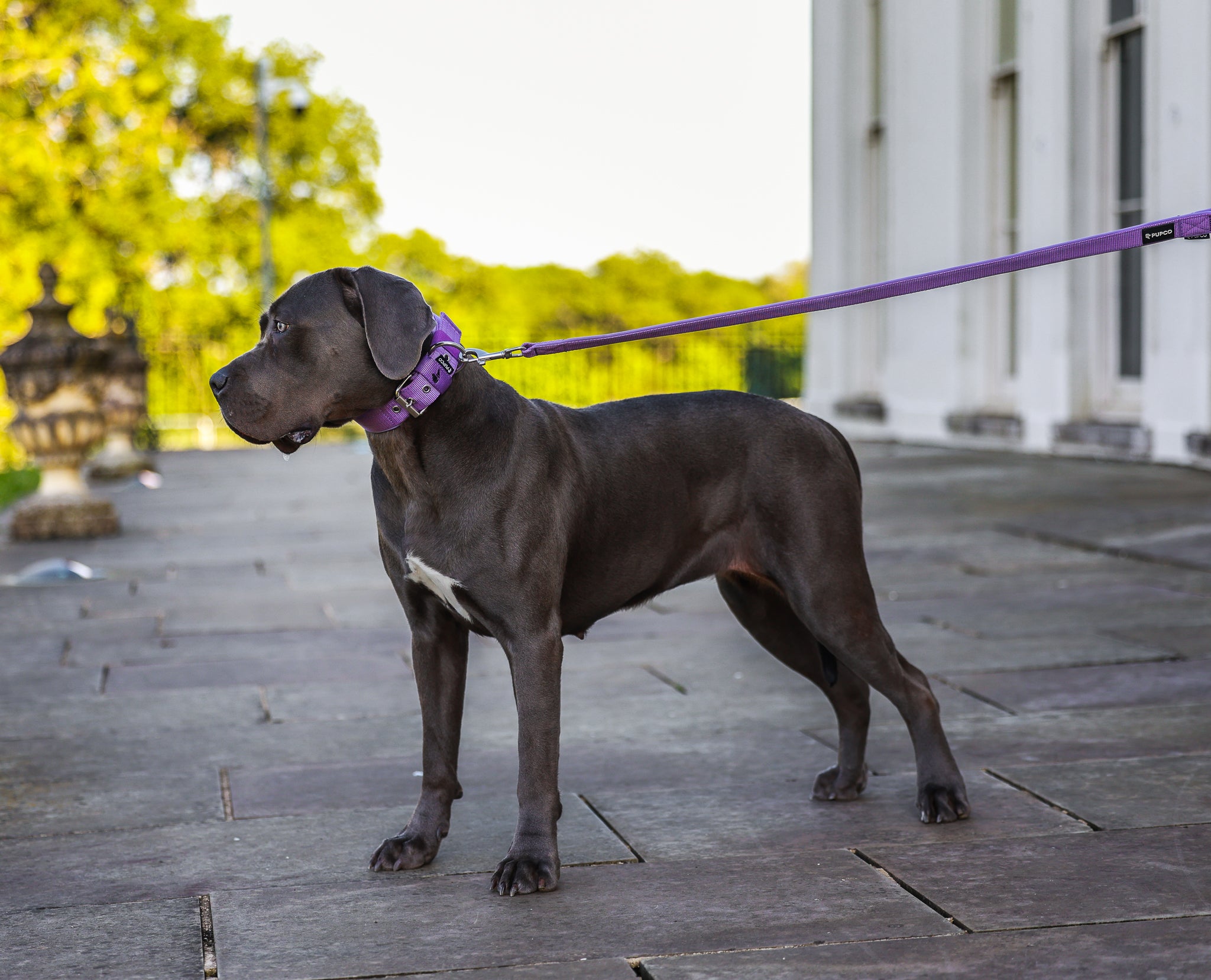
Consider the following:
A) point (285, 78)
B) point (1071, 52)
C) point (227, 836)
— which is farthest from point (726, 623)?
point (285, 78)

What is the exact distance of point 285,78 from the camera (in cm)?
3366

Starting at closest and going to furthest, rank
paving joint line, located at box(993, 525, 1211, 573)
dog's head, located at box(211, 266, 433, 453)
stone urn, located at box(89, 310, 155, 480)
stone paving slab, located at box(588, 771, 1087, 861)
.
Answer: dog's head, located at box(211, 266, 433, 453) → stone paving slab, located at box(588, 771, 1087, 861) → paving joint line, located at box(993, 525, 1211, 573) → stone urn, located at box(89, 310, 155, 480)

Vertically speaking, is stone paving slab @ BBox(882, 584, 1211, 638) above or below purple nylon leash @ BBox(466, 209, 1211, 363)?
below

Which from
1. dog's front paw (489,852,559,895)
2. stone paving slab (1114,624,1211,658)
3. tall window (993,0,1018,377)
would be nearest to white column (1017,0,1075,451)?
tall window (993,0,1018,377)

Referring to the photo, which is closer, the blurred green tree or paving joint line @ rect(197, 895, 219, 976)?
paving joint line @ rect(197, 895, 219, 976)

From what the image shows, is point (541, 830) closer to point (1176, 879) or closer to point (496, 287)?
point (1176, 879)

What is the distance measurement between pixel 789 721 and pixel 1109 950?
2135 millimetres

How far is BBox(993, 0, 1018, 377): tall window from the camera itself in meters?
14.6

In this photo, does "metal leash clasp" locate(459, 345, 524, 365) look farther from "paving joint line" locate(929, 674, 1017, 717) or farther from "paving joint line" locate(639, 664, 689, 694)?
"paving joint line" locate(929, 674, 1017, 717)

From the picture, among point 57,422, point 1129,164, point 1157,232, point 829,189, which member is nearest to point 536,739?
point 1157,232

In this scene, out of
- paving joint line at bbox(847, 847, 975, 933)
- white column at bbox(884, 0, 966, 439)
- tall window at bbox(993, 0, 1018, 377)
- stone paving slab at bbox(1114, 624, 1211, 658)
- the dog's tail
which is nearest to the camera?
paving joint line at bbox(847, 847, 975, 933)

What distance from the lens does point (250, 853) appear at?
3.64 m

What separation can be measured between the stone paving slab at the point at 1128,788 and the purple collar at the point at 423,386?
6.39 ft

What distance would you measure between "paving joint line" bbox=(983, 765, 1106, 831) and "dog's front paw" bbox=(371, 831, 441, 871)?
1603mm
